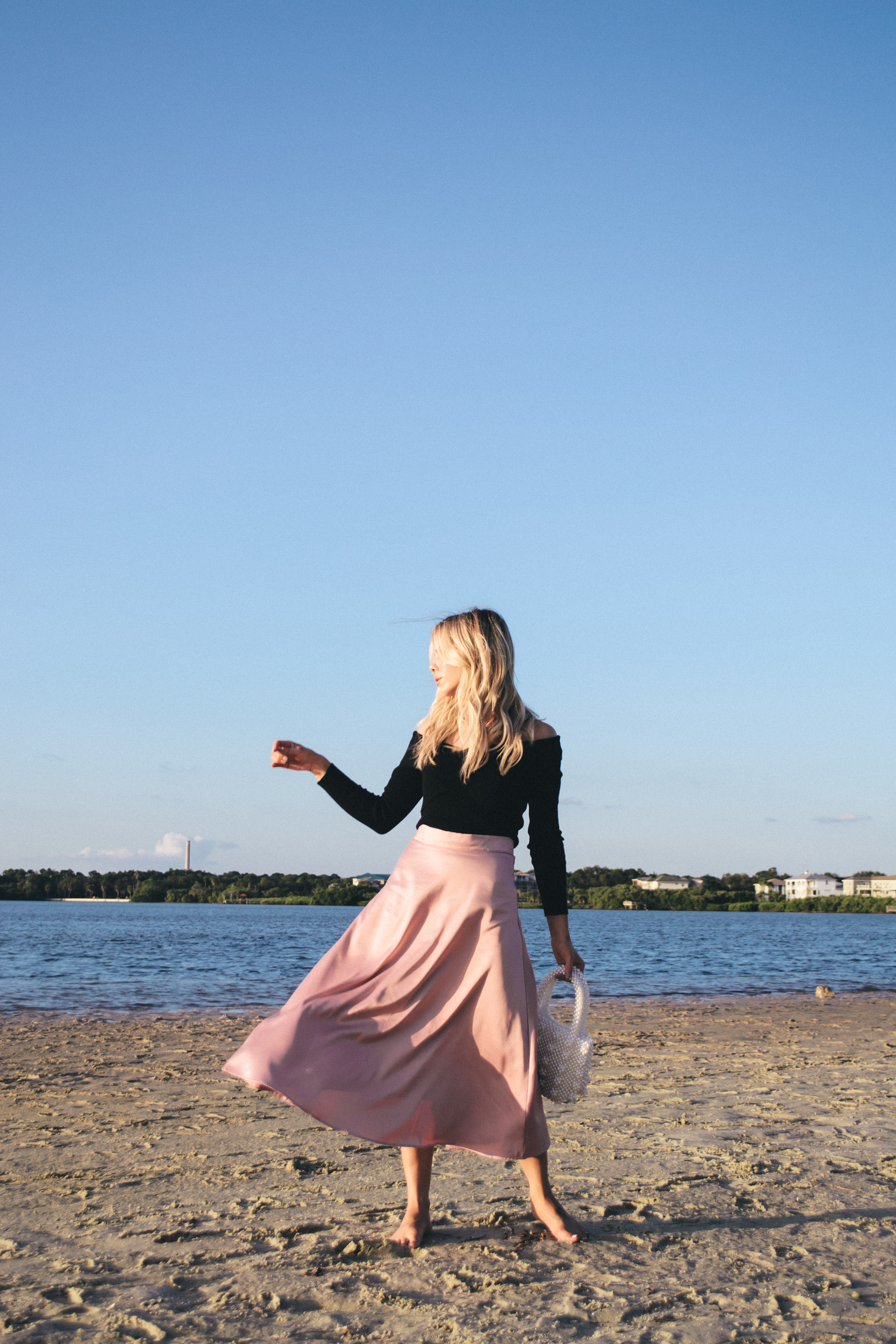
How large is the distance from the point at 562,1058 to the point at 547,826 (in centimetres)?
80

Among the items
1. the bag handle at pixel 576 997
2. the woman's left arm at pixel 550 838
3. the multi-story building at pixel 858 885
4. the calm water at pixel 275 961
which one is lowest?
the multi-story building at pixel 858 885

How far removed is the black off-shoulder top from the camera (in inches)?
136

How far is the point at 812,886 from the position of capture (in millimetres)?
151375

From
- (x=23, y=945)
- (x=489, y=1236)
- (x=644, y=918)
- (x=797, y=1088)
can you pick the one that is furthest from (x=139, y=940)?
(x=644, y=918)

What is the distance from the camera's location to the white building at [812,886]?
151 meters

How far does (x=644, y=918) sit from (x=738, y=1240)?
109 metres

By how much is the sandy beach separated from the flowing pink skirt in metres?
0.43

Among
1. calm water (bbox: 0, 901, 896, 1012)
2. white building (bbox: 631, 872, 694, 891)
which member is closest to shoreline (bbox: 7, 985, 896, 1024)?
calm water (bbox: 0, 901, 896, 1012)

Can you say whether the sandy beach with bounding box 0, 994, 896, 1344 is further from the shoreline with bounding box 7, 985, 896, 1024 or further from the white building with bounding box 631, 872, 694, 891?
the white building with bounding box 631, 872, 694, 891

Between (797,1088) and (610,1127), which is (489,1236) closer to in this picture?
(610,1127)

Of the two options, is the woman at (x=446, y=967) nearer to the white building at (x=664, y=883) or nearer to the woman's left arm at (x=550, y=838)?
the woman's left arm at (x=550, y=838)

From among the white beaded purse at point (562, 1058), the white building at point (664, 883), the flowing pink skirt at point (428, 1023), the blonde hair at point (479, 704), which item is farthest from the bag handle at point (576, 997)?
the white building at point (664, 883)

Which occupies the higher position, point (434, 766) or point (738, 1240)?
point (434, 766)

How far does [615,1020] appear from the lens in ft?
42.1
